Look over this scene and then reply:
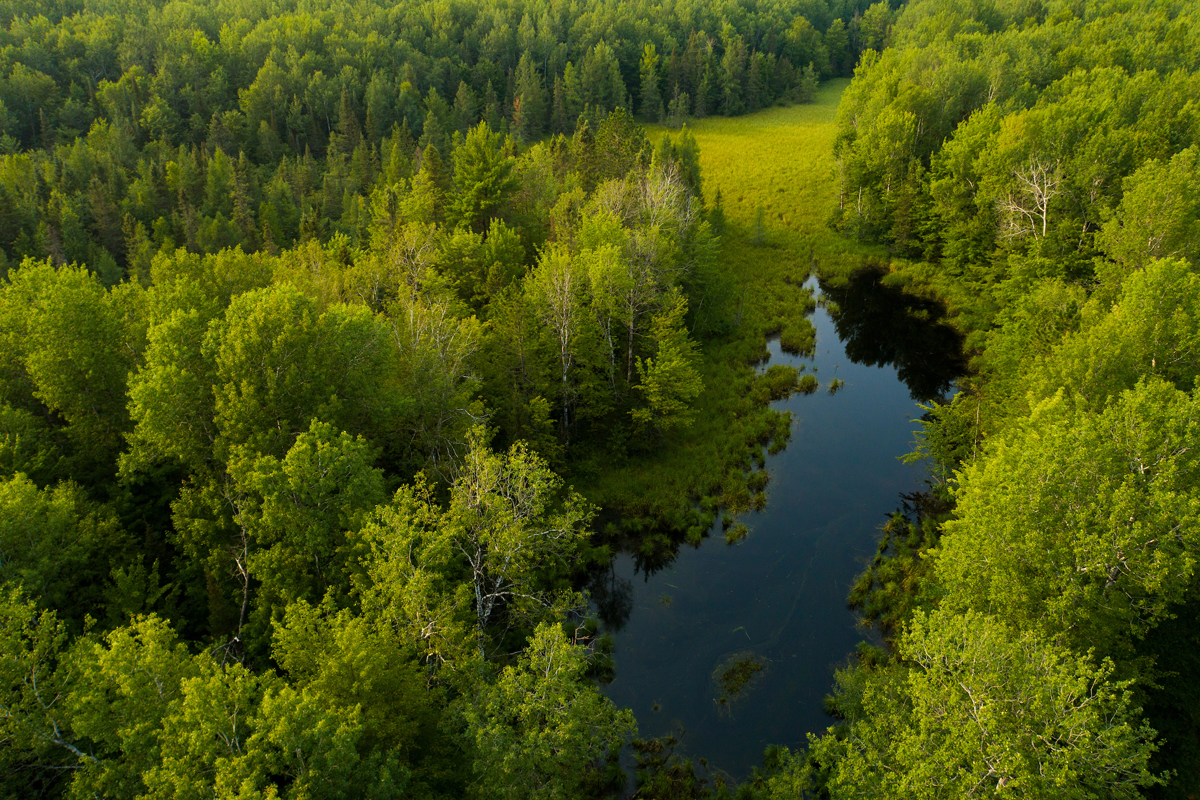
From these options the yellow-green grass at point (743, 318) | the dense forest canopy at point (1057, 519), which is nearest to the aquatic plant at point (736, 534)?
the yellow-green grass at point (743, 318)

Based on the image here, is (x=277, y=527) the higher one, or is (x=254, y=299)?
(x=254, y=299)

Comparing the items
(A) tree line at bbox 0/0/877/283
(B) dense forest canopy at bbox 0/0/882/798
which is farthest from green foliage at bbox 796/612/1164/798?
(A) tree line at bbox 0/0/877/283

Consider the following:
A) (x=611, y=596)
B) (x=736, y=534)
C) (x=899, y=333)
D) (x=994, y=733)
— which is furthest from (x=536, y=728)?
(x=899, y=333)

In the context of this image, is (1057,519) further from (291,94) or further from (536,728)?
(291,94)

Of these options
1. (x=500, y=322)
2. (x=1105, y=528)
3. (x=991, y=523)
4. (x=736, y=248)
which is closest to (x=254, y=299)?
(x=500, y=322)

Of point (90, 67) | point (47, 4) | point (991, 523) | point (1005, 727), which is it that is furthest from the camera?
point (47, 4)

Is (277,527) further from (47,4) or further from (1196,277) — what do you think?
(47,4)
